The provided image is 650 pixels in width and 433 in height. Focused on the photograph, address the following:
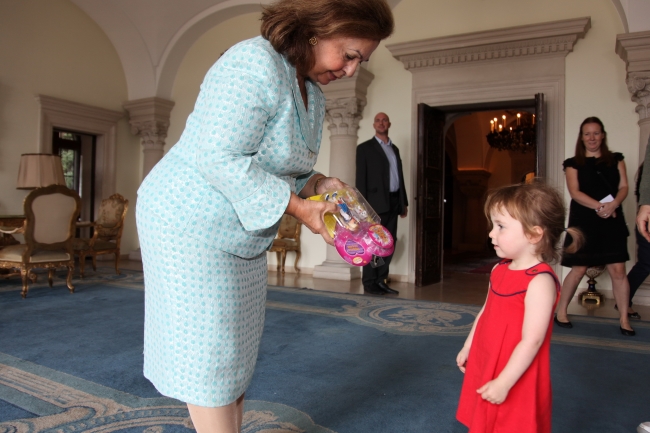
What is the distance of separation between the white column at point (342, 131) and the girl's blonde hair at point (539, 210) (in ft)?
19.0

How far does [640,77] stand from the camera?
5.64m

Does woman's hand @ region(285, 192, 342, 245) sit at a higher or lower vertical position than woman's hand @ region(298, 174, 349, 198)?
lower

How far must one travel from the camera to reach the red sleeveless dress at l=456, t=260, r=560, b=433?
1.40 metres

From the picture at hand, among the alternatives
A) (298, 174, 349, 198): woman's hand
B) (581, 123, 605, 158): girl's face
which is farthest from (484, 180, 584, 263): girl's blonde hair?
(581, 123, 605, 158): girl's face

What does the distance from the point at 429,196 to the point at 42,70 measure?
6593mm

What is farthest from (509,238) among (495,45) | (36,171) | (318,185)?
(36,171)

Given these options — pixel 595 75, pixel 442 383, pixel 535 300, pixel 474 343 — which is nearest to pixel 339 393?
pixel 442 383

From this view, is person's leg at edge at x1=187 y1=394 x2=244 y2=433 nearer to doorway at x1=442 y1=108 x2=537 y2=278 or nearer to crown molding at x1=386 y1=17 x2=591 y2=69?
crown molding at x1=386 y1=17 x2=591 y2=69

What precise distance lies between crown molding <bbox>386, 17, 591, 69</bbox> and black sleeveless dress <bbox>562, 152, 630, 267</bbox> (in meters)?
2.68

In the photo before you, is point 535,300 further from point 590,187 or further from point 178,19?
point 178,19

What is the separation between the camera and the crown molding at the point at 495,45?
20.3 feet

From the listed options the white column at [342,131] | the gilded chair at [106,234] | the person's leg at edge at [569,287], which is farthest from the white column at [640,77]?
the gilded chair at [106,234]

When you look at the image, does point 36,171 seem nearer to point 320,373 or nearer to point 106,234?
point 106,234

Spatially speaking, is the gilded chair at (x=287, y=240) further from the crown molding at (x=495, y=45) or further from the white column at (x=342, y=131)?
the crown molding at (x=495, y=45)
